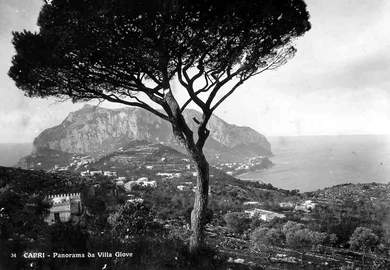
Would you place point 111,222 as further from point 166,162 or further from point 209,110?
point 166,162

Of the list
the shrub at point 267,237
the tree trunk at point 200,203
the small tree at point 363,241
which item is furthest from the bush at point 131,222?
the small tree at point 363,241

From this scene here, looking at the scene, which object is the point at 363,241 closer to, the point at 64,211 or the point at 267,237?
the point at 267,237

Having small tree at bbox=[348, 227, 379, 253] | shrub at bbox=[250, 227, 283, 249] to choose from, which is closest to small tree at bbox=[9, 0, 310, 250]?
shrub at bbox=[250, 227, 283, 249]

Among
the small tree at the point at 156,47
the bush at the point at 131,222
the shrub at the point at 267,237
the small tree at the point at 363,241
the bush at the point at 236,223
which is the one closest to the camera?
the small tree at the point at 156,47

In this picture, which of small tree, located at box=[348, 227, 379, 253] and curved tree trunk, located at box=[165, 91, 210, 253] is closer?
curved tree trunk, located at box=[165, 91, 210, 253]

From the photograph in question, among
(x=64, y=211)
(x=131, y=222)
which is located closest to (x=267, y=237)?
(x=131, y=222)

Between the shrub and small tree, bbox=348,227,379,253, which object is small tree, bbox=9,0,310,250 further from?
small tree, bbox=348,227,379,253

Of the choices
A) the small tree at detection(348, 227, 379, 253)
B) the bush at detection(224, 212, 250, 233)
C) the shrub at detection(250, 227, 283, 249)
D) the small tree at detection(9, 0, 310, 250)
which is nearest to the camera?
the small tree at detection(9, 0, 310, 250)

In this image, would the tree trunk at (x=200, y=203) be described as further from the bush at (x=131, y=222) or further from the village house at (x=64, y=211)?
the village house at (x=64, y=211)
